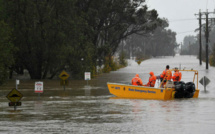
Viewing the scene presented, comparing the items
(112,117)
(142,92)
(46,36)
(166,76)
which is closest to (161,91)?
(142,92)

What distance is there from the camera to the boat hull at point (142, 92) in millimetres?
24078

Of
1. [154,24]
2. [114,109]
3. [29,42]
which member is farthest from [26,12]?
[154,24]

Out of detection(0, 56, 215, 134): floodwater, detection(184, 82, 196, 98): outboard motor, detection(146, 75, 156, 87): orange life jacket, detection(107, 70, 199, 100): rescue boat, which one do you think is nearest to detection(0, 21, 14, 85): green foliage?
detection(107, 70, 199, 100): rescue boat

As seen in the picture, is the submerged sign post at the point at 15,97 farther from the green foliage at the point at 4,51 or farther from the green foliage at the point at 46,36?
the green foliage at the point at 46,36

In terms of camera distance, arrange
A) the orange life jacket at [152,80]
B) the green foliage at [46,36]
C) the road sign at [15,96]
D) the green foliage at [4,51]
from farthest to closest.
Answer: the green foliage at [46,36]
the green foliage at [4,51]
the orange life jacket at [152,80]
the road sign at [15,96]

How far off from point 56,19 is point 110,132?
31399mm

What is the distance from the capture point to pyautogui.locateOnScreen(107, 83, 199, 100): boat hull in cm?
2408

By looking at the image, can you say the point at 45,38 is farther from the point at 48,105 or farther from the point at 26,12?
the point at 48,105

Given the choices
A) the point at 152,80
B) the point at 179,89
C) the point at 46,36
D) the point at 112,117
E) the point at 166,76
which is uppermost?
the point at 46,36

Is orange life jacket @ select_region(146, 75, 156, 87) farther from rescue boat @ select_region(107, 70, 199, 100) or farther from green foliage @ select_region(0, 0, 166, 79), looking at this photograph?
green foliage @ select_region(0, 0, 166, 79)

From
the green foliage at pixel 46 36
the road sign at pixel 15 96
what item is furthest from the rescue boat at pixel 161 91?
the green foliage at pixel 46 36

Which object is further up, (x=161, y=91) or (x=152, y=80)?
(x=152, y=80)

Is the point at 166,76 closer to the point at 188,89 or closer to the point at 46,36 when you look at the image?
the point at 188,89

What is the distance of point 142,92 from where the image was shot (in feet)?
80.2
